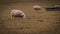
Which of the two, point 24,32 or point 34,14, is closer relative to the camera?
point 24,32

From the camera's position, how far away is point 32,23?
1528mm

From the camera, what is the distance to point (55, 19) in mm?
1618

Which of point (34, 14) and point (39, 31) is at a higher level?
point (34, 14)

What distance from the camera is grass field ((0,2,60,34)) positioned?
1367 millimetres

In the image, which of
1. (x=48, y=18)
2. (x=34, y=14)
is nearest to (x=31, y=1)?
(x=34, y=14)

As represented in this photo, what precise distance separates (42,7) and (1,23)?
2.20 feet

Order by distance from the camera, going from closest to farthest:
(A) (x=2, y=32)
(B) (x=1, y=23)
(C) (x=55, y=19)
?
1. (A) (x=2, y=32)
2. (B) (x=1, y=23)
3. (C) (x=55, y=19)

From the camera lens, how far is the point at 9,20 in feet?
5.18

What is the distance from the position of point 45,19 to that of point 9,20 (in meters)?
0.34

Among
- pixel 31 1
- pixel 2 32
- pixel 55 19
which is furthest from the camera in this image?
pixel 31 1

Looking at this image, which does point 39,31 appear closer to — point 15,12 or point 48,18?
point 48,18

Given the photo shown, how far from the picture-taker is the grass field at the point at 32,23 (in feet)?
4.49

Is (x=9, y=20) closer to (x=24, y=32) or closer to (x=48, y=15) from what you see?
(x=24, y=32)

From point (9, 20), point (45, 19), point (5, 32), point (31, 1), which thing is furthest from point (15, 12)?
point (31, 1)
